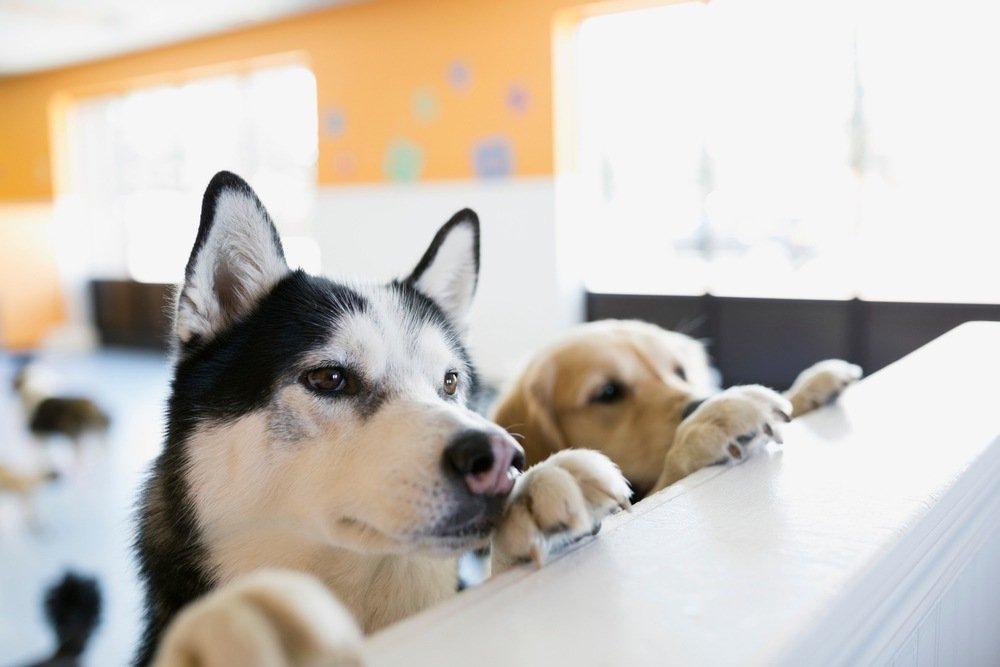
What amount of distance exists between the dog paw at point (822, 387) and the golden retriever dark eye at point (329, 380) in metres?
0.81

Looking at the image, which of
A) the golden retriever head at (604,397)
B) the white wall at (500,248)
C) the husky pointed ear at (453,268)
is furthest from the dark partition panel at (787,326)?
the husky pointed ear at (453,268)

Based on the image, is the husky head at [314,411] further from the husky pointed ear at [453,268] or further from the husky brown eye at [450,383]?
the husky pointed ear at [453,268]

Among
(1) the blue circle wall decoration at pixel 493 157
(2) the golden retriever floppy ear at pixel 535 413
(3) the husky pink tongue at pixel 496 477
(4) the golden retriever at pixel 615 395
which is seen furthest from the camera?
(1) the blue circle wall decoration at pixel 493 157

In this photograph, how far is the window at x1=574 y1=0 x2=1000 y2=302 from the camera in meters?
5.49

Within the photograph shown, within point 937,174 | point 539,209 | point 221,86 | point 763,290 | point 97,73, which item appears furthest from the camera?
point 97,73

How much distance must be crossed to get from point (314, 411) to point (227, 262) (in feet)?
0.91

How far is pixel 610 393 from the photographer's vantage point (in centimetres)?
197

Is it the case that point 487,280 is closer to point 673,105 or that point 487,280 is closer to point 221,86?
point 673,105

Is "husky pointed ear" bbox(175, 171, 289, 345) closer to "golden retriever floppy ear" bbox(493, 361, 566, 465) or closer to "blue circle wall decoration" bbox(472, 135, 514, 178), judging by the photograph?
"golden retriever floppy ear" bbox(493, 361, 566, 465)

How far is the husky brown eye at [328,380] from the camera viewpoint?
1.10 metres

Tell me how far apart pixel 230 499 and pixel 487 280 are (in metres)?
6.39

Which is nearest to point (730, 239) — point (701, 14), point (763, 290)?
point (763, 290)

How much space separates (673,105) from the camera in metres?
6.64

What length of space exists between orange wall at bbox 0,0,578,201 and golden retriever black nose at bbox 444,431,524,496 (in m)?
6.22
